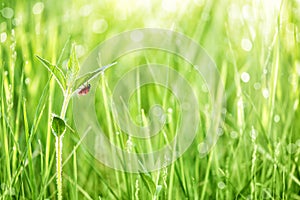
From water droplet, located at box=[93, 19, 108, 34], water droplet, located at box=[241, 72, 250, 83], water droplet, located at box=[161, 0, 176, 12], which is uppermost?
water droplet, located at box=[161, 0, 176, 12]

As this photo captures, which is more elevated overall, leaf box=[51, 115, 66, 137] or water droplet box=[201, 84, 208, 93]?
water droplet box=[201, 84, 208, 93]

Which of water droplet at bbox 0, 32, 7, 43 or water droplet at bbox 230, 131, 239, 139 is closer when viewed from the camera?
water droplet at bbox 230, 131, 239, 139

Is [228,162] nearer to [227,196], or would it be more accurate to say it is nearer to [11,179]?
[227,196]

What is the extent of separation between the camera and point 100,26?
1827mm

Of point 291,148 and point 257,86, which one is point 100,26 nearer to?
point 257,86

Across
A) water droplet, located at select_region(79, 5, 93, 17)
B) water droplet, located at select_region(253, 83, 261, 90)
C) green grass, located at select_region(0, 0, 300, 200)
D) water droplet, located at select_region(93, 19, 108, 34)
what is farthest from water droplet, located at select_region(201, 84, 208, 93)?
water droplet, located at select_region(79, 5, 93, 17)

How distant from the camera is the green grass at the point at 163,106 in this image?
3.12 feet

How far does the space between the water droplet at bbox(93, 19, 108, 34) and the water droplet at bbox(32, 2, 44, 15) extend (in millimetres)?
190

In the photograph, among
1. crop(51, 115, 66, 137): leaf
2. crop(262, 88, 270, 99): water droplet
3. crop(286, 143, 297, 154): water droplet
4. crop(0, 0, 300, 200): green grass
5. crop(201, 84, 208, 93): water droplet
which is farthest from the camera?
crop(201, 84, 208, 93): water droplet

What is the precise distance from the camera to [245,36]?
1.74 metres

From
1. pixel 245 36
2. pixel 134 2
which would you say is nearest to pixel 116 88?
pixel 245 36

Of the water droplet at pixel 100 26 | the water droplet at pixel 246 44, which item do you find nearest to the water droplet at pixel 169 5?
the water droplet at pixel 100 26

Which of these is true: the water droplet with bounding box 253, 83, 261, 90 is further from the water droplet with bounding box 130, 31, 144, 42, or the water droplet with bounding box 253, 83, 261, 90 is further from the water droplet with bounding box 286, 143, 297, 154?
the water droplet with bounding box 130, 31, 144, 42

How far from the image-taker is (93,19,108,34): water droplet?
70.1 inches
